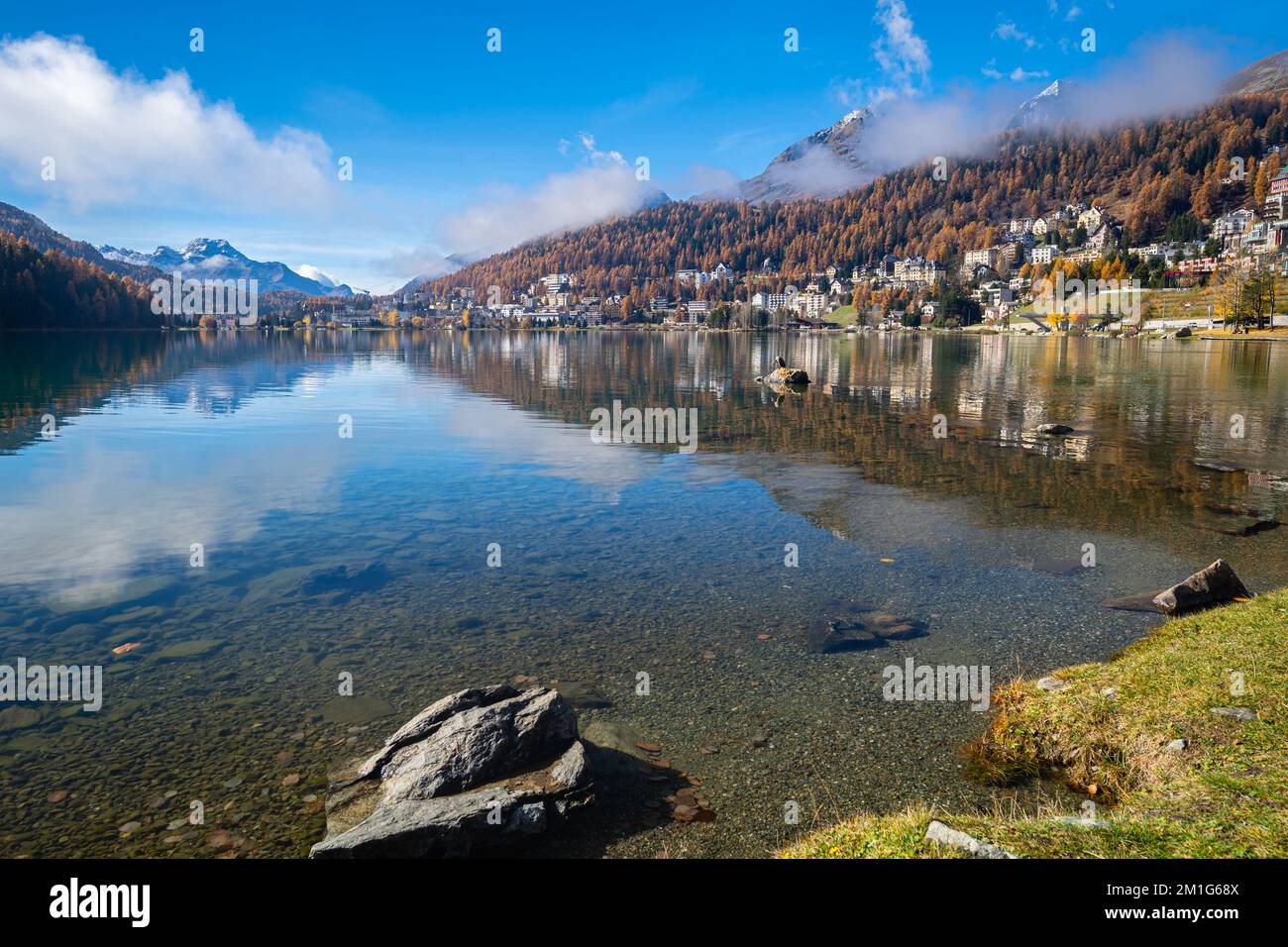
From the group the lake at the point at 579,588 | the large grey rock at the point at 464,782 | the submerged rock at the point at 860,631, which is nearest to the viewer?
→ the large grey rock at the point at 464,782

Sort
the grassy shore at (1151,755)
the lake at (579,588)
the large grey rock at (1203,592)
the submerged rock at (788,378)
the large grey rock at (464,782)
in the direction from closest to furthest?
the grassy shore at (1151,755), the large grey rock at (464,782), the lake at (579,588), the large grey rock at (1203,592), the submerged rock at (788,378)

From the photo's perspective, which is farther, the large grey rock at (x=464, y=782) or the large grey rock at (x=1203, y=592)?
the large grey rock at (x=1203, y=592)

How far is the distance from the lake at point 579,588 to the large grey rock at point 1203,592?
590 mm

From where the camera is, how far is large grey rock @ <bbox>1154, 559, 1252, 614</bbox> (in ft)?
50.6

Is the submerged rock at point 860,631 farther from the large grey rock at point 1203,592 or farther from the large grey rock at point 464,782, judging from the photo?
the large grey rock at point 464,782

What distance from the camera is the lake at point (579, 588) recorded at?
1032 centimetres

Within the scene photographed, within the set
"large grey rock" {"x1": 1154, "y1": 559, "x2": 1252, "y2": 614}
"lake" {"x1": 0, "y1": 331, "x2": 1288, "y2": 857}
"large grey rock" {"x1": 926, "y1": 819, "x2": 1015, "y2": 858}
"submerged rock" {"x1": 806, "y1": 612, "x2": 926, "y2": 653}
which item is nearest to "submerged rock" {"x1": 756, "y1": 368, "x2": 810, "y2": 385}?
"lake" {"x1": 0, "y1": 331, "x2": 1288, "y2": 857}

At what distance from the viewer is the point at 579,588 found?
1761cm

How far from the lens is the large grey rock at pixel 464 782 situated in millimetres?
8703

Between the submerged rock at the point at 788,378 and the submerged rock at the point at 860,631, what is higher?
the submerged rock at the point at 788,378

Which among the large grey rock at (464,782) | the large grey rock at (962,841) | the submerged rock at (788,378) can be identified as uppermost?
the submerged rock at (788,378)

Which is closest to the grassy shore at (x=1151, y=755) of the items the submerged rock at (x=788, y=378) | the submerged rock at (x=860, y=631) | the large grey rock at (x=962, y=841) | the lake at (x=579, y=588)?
the large grey rock at (x=962, y=841)

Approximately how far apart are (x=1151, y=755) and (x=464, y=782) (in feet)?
29.2
